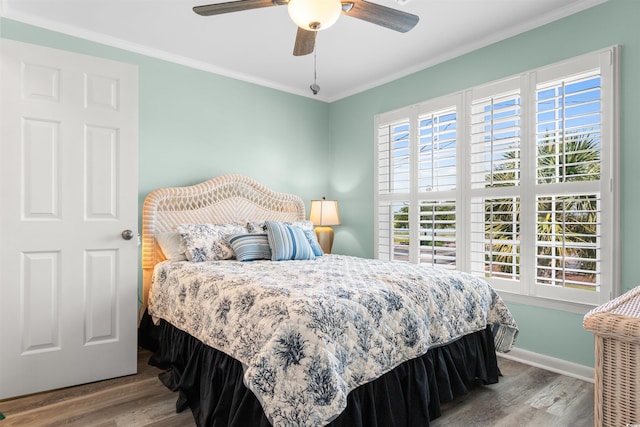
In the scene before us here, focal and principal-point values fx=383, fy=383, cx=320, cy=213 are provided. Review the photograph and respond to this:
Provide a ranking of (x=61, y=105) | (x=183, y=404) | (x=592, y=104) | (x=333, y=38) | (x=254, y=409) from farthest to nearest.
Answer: (x=333, y=38) → (x=592, y=104) → (x=61, y=105) → (x=183, y=404) → (x=254, y=409)

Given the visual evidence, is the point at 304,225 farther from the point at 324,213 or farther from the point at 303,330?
the point at 303,330

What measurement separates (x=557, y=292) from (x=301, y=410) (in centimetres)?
223

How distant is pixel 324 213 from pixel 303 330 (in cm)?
272

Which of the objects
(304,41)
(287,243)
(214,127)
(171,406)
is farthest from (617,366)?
(214,127)

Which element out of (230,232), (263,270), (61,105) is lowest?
(263,270)

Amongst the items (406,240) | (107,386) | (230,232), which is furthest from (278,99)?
(107,386)

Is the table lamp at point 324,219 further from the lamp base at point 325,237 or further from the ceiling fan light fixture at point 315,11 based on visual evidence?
the ceiling fan light fixture at point 315,11

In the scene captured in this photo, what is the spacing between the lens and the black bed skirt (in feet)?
5.54

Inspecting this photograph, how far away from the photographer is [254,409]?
1.63 metres

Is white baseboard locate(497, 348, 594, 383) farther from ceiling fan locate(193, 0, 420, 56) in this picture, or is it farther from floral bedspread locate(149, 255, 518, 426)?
ceiling fan locate(193, 0, 420, 56)

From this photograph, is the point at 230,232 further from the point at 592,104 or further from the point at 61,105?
the point at 592,104

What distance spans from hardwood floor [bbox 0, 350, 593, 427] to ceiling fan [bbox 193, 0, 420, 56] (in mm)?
2145

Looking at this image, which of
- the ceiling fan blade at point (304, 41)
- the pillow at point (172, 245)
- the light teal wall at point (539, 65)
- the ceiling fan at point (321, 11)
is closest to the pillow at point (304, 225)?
the light teal wall at point (539, 65)

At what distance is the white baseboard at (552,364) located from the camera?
2.62m
